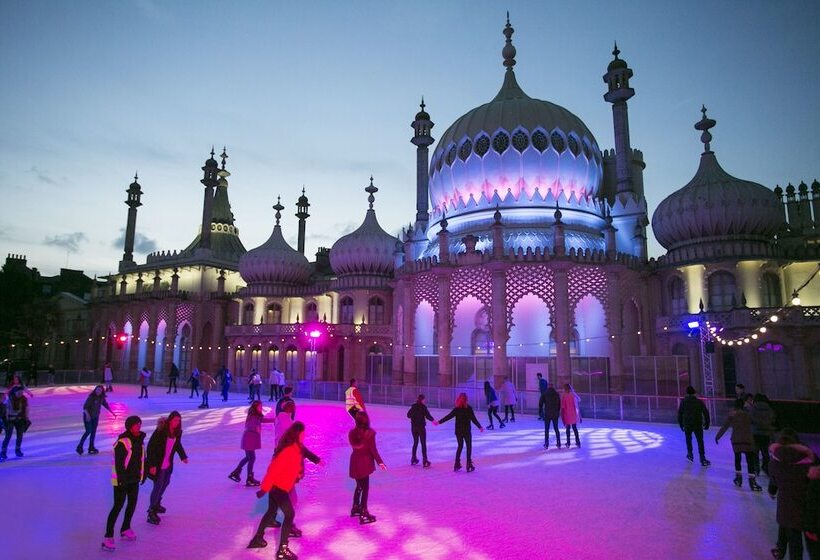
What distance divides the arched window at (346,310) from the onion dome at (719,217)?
857 inches

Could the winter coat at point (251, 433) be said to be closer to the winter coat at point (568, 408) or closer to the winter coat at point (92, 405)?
the winter coat at point (92, 405)

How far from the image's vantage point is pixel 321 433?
1472 cm

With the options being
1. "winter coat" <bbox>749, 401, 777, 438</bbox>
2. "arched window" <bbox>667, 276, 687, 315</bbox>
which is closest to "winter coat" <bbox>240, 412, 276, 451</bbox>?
"winter coat" <bbox>749, 401, 777, 438</bbox>

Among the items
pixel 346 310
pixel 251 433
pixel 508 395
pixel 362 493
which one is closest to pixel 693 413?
pixel 362 493

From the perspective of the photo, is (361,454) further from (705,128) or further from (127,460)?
(705,128)

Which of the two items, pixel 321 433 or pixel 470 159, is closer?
pixel 321 433

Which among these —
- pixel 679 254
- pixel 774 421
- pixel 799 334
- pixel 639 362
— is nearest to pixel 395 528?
pixel 774 421

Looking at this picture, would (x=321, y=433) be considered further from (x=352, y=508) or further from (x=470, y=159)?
(x=470, y=159)

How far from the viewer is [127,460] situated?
6.26 meters

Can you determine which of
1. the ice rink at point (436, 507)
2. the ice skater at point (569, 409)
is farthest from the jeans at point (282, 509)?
the ice skater at point (569, 409)

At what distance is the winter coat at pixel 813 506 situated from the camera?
17.0 ft

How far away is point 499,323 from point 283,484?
817 inches

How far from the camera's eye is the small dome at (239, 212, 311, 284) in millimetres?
43688

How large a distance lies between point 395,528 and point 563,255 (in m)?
21.3
